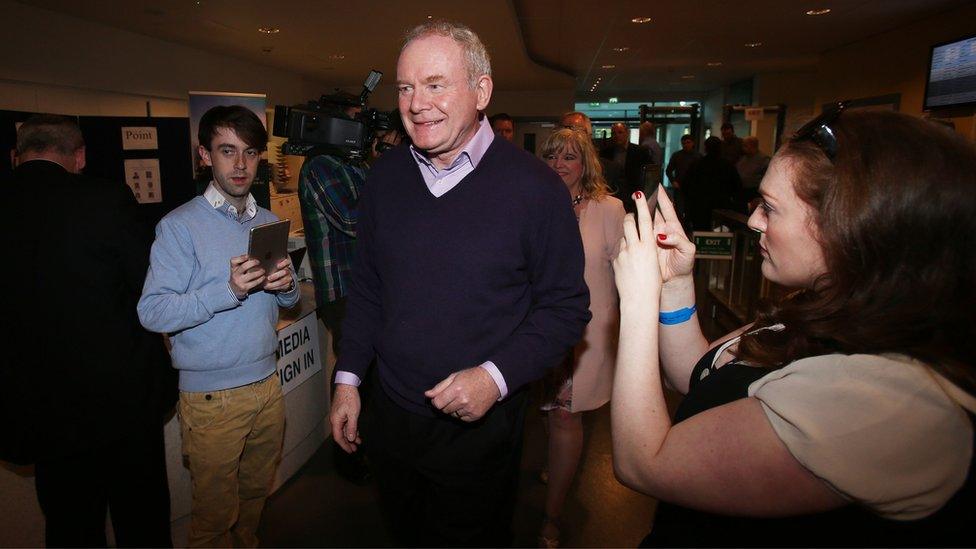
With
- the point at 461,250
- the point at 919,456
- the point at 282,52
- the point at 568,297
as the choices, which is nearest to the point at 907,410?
the point at 919,456

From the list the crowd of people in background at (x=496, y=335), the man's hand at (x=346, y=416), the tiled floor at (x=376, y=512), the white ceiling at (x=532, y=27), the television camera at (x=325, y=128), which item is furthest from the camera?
the white ceiling at (x=532, y=27)

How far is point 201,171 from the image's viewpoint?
215 centimetres

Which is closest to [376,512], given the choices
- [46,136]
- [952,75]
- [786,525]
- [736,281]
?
[46,136]

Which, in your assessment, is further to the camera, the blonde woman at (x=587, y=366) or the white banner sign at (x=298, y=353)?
the white banner sign at (x=298, y=353)

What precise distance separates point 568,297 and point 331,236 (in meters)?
1.49

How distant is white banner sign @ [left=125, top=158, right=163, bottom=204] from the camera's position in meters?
3.76

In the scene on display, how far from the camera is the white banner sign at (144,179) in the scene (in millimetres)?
3762

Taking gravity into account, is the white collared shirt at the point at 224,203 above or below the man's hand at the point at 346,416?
above

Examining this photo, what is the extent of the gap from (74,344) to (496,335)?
132cm

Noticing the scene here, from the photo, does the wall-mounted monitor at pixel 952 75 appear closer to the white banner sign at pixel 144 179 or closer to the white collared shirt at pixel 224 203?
the white collared shirt at pixel 224 203

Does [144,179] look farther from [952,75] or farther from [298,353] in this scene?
[952,75]

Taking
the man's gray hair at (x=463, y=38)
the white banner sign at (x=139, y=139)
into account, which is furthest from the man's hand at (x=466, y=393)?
the white banner sign at (x=139, y=139)

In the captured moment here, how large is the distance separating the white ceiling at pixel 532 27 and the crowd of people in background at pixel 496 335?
14.1ft

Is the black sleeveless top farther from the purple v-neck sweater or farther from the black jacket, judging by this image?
the black jacket
